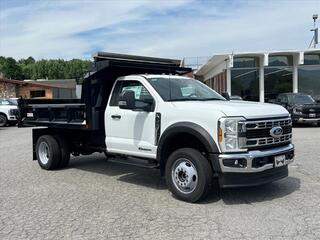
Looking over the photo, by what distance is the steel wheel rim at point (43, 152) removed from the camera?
32.7ft

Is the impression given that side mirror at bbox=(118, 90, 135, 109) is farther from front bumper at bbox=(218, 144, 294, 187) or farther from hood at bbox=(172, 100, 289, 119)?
front bumper at bbox=(218, 144, 294, 187)

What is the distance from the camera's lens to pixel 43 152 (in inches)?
399

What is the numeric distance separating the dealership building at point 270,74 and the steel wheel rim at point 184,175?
24933 millimetres

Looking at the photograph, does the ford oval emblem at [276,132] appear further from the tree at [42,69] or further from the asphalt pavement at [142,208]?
the tree at [42,69]

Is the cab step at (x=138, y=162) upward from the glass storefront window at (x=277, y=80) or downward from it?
downward

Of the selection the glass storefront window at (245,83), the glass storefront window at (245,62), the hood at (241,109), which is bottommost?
the hood at (241,109)

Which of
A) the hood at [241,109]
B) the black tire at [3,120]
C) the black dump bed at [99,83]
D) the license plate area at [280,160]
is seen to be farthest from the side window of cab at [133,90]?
the black tire at [3,120]

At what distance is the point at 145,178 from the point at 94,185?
1.12 m

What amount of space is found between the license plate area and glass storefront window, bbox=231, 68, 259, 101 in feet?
86.1

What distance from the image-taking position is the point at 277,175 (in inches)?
274

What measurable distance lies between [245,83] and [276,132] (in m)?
26.8

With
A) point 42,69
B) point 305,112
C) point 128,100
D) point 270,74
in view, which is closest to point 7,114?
point 305,112

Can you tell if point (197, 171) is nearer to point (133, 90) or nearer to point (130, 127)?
point (130, 127)

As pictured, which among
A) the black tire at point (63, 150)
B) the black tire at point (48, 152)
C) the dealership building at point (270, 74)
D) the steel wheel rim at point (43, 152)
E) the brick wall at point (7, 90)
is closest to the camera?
the black tire at point (48, 152)
